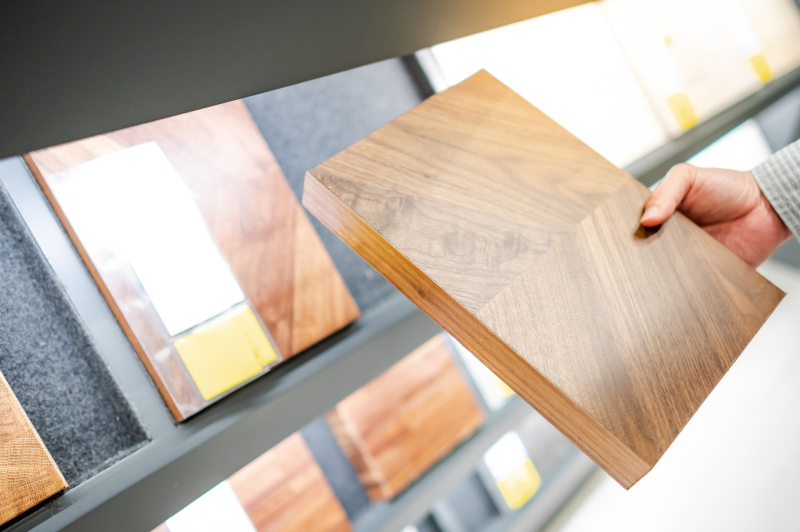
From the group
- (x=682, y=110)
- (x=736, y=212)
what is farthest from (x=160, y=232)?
(x=682, y=110)

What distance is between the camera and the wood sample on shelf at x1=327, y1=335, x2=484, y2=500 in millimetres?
882

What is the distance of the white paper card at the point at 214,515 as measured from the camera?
22.6 inches

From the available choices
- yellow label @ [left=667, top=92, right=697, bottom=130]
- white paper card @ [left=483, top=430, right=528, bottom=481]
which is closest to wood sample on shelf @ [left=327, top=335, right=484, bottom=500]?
white paper card @ [left=483, top=430, right=528, bottom=481]

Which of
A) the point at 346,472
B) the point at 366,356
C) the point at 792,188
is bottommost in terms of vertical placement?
the point at 346,472

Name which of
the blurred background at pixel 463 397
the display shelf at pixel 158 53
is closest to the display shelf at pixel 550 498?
the blurred background at pixel 463 397

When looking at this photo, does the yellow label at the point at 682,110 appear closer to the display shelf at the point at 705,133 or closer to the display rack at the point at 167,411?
Answer: the display shelf at the point at 705,133

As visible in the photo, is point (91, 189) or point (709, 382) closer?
point (709, 382)

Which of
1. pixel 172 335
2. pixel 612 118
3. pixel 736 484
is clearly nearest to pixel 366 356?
pixel 172 335

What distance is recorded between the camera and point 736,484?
39.4 inches

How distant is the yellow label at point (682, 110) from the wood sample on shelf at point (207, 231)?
90 centimetres

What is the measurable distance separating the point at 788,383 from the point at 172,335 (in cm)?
129

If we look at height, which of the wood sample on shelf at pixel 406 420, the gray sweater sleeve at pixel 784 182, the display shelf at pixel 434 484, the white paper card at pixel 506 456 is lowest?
the white paper card at pixel 506 456

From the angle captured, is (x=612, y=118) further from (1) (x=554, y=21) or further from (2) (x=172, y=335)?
(2) (x=172, y=335)

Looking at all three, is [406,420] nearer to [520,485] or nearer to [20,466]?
[520,485]
